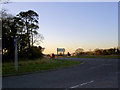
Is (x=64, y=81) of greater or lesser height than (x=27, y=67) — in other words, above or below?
above

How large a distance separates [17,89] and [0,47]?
2126 cm

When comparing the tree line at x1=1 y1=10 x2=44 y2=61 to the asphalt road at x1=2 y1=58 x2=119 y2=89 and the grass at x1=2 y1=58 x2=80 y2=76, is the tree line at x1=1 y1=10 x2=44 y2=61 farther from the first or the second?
the asphalt road at x1=2 y1=58 x2=119 y2=89

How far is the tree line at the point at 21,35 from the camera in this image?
2708 cm

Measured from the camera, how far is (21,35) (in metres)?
30.4

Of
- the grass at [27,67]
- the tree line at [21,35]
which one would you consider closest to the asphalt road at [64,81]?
the grass at [27,67]

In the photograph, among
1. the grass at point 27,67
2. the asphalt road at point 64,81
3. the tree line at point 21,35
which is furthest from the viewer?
the tree line at point 21,35

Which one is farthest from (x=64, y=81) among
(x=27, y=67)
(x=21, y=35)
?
(x=21, y=35)

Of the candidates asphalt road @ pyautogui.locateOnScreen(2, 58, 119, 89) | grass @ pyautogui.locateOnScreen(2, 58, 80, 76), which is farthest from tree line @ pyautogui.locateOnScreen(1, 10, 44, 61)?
asphalt road @ pyautogui.locateOnScreen(2, 58, 119, 89)

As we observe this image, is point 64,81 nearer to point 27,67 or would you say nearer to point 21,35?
point 27,67

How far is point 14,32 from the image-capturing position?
29.4 meters

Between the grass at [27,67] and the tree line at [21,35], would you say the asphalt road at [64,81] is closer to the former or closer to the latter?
the grass at [27,67]

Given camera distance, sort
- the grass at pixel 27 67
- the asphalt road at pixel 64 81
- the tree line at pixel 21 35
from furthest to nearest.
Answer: the tree line at pixel 21 35
the grass at pixel 27 67
the asphalt road at pixel 64 81

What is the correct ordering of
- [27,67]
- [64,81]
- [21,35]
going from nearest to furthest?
[64,81], [27,67], [21,35]

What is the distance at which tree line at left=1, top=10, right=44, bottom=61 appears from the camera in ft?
88.8
